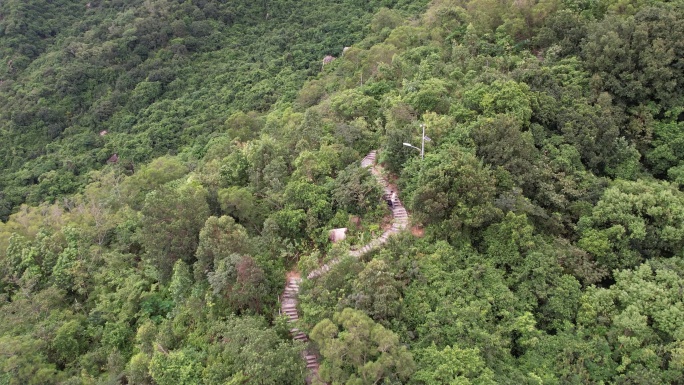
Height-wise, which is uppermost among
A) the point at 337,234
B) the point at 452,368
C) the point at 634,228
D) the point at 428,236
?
the point at 634,228

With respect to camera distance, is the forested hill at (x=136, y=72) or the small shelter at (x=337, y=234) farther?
the forested hill at (x=136, y=72)

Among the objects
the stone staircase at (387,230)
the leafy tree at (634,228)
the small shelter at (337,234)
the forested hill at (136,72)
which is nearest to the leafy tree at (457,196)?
the stone staircase at (387,230)

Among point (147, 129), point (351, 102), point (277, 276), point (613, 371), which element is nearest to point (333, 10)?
point (147, 129)

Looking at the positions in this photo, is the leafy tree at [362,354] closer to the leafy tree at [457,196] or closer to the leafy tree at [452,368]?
the leafy tree at [452,368]

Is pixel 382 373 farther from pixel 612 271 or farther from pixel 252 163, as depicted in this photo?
pixel 252 163

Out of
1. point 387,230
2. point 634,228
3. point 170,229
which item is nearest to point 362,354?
point 387,230

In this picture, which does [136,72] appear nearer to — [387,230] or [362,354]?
[387,230]
